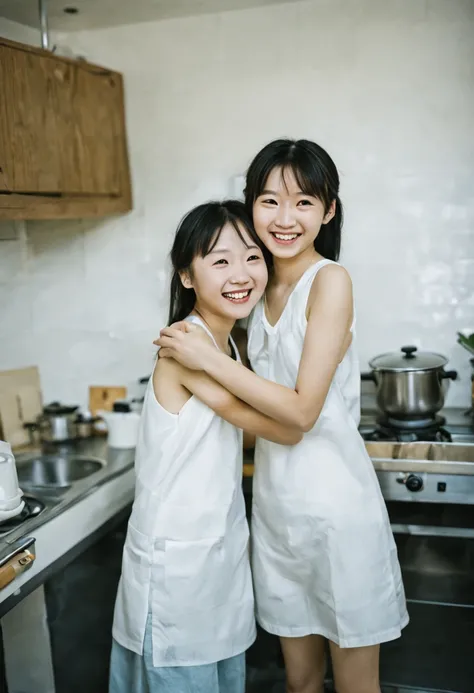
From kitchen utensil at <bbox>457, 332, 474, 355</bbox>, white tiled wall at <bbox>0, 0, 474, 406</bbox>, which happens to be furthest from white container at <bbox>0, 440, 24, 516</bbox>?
kitchen utensil at <bbox>457, 332, 474, 355</bbox>

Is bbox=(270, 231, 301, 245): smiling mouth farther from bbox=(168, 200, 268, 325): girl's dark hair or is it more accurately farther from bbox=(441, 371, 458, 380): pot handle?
bbox=(441, 371, 458, 380): pot handle

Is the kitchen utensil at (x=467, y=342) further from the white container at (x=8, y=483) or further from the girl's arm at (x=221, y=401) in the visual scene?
the white container at (x=8, y=483)

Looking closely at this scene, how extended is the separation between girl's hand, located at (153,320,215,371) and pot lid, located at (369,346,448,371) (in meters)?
0.70

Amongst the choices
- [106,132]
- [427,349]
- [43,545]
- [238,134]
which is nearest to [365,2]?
[238,134]

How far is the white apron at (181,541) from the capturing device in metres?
1.39

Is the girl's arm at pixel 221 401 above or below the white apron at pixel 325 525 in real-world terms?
above

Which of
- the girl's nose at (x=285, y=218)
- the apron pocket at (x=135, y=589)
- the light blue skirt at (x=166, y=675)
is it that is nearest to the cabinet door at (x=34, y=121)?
the girl's nose at (x=285, y=218)

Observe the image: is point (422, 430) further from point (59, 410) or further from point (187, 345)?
point (59, 410)

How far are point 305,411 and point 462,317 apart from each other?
105 cm

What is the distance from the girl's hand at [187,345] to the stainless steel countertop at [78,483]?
0.58 meters

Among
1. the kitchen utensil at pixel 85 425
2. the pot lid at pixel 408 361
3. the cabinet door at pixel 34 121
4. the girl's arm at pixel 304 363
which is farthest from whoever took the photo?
the kitchen utensil at pixel 85 425

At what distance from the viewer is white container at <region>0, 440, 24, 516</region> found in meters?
1.53

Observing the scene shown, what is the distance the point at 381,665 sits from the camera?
1956 millimetres

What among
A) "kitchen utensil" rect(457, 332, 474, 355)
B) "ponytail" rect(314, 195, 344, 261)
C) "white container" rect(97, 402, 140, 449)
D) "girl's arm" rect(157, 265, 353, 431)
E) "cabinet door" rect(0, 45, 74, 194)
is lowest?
"white container" rect(97, 402, 140, 449)
